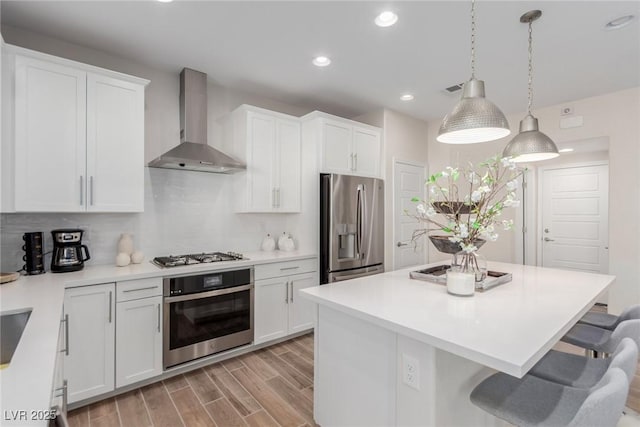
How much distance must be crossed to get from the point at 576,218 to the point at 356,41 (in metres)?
5.01

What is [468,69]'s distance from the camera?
291 cm

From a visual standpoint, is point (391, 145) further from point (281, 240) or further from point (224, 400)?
point (224, 400)

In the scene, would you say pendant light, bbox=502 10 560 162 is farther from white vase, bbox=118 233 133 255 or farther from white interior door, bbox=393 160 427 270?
white vase, bbox=118 233 133 255

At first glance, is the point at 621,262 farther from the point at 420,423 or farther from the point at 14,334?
the point at 14,334

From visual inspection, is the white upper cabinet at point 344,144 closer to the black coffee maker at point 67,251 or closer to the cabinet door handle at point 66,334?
the black coffee maker at point 67,251

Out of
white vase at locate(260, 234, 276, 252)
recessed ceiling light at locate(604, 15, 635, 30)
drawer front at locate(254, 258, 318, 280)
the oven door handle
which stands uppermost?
recessed ceiling light at locate(604, 15, 635, 30)

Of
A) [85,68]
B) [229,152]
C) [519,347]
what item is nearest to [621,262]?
[519,347]

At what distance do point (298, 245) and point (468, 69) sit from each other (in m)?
2.52

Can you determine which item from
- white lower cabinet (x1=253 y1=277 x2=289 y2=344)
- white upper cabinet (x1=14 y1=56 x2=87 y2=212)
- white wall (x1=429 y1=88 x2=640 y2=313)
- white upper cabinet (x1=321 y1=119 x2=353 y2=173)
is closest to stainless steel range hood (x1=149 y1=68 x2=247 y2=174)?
white upper cabinet (x1=14 y1=56 x2=87 y2=212)

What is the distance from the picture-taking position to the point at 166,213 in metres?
3.06

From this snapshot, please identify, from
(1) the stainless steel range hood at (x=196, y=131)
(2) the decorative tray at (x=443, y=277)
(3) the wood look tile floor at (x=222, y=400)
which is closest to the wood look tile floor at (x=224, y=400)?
(3) the wood look tile floor at (x=222, y=400)

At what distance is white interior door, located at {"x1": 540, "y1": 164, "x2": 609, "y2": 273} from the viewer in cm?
493

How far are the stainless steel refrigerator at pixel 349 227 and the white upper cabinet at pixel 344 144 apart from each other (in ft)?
0.77

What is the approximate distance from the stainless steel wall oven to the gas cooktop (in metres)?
0.16
